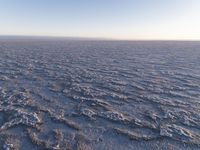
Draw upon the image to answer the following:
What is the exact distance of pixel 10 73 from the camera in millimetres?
18406

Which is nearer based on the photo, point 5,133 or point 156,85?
point 5,133

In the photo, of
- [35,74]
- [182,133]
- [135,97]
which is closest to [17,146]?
[182,133]

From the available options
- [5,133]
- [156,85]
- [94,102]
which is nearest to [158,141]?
[94,102]

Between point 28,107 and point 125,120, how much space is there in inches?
196

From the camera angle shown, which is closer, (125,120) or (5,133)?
(5,133)

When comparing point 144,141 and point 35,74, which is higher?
point 144,141

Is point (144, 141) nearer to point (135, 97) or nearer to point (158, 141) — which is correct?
point (158, 141)

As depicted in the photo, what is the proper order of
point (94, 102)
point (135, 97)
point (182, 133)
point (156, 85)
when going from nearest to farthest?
point (182, 133) < point (94, 102) < point (135, 97) < point (156, 85)

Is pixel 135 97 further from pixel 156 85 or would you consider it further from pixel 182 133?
pixel 182 133

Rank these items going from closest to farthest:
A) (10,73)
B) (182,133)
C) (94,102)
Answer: (182,133) < (94,102) < (10,73)

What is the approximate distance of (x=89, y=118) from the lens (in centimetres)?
945

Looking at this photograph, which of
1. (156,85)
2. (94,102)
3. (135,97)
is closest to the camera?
(94,102)

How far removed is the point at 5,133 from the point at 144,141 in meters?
5.27

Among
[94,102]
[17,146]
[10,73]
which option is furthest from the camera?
[10,73]
